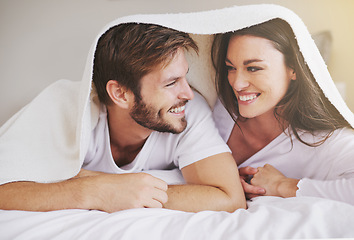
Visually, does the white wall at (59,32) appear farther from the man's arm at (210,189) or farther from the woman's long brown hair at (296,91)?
the man's arm at (210,189)

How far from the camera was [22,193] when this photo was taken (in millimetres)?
780

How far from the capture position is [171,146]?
3.13 feet

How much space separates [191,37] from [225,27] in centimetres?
17

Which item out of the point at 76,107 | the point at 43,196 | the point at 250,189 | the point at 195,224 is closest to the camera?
the point at 195,224

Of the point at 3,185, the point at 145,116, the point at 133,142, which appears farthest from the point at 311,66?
the point at 3,185

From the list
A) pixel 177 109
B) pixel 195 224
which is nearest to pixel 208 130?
pixel 177 109

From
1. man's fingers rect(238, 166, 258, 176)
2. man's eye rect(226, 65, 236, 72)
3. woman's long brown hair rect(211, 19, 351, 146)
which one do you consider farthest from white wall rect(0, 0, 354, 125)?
man's fingers rect(238, 166, 258, 176)

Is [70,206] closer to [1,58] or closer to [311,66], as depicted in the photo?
[1,58]

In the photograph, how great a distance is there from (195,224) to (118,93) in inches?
17.1

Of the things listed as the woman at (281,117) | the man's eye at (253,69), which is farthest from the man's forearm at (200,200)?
the man's eye at (253,69)

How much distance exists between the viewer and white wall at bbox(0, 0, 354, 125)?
82 cm

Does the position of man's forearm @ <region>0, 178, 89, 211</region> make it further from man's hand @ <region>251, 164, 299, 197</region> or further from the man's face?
man's hand @ <region>251, 164, 299, 197</region>

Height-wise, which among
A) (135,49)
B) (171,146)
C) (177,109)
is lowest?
(171,146)

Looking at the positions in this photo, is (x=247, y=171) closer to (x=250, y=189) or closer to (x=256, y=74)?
(x=250, y=189)
